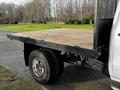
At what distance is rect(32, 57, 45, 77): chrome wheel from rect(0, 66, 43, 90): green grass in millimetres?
267

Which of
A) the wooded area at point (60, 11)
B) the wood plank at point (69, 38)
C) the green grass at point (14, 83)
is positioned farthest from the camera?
the wooded area at point (60, 11)

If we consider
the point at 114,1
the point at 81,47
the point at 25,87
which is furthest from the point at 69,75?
the point at 114,1

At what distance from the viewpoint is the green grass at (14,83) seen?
4.35 meters

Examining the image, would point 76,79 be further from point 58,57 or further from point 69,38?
point 69,38

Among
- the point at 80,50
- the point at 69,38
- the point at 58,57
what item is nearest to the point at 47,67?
the point at 58,57

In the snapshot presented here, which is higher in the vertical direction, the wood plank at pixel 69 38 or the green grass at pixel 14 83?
the wood plank at pixel 69 38

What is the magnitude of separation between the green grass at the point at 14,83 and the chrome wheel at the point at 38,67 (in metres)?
0.27

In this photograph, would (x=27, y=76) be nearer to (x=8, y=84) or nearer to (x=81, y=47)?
(x=8, y=84)

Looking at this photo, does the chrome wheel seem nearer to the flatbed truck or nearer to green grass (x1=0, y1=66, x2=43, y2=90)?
the flatbed truck

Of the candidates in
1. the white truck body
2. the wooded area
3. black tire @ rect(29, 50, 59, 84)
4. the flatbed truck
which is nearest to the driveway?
black tire @ rect(29, 50, 59, 84)

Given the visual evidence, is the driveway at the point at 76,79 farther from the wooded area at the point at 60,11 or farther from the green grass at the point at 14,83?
the wooded area at the point at 60,11

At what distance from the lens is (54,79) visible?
4.64 metres

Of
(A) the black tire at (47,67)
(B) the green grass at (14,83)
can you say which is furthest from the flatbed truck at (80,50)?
(B) the green grass at (14,83)

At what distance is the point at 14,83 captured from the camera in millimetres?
4613
